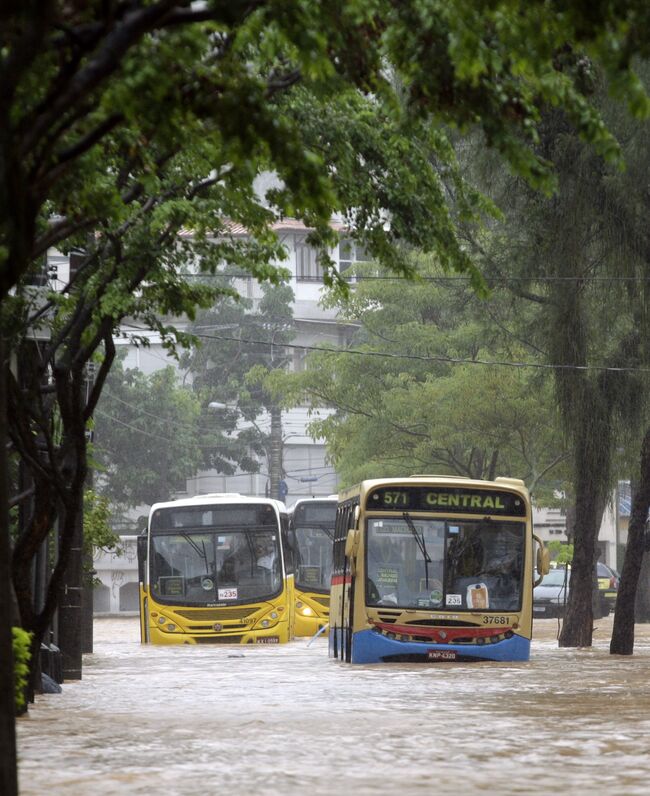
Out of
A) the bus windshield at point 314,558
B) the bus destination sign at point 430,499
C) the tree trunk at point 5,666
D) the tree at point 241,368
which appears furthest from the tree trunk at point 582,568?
the tree at point 241,368

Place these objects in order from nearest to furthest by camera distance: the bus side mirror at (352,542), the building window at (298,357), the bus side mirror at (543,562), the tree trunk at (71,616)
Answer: the tree trunk at (71,616) → the bus side mirror at (352,542) → the bus side mirror at (543,562) → the building window at (298,357)

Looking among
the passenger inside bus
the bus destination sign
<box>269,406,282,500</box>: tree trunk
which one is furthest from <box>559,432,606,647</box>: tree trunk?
<box>269,406,282,500</box>: tree trunk

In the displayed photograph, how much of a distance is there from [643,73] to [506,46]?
14.3 metres

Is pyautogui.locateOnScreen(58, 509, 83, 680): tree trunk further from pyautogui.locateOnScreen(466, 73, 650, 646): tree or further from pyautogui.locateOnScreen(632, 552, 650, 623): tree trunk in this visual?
pyautogui.locateOnScreen(632, 552, 650, 623): tree trunk

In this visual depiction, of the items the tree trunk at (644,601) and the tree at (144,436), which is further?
the tree at (144,436)

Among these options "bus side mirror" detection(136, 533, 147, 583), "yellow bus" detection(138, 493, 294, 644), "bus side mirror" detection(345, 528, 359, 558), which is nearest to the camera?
"bus side mirror" detection(345, 528, 359, 558)

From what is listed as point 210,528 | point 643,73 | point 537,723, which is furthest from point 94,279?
point 210,528

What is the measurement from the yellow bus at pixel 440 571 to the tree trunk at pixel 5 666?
1639 cm

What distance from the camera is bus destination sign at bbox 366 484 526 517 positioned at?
24.6 m

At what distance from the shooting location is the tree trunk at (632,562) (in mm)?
26484

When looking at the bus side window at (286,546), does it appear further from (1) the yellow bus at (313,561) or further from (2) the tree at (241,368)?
(2) the tree at (241,368)

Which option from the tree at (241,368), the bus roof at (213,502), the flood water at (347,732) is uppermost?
the tree at (241,368)

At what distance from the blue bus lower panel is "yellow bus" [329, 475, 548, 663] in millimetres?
13

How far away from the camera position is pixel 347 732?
42.0 ft
